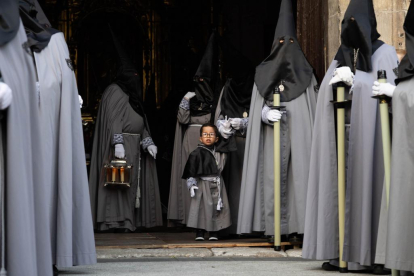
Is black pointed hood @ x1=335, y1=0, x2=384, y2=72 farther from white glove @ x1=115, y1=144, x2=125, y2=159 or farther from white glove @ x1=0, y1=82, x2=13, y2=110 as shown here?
white glove @ x1=115, y1=144, x2=125, y2=159

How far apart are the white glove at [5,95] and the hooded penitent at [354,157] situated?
3.21 metres

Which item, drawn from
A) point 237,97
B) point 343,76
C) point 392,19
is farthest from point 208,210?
point 343,76

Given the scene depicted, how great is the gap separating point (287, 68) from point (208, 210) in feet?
5.82

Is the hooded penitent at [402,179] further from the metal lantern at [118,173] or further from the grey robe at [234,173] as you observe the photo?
the metal lantern at [118,173]

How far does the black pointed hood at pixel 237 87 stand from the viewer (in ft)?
37.7

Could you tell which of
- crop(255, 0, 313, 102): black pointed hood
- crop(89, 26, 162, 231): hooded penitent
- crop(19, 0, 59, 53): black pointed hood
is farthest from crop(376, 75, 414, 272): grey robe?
crop(89, 26, 162, 231): hooded penitent

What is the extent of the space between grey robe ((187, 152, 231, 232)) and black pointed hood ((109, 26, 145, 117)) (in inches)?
76.3

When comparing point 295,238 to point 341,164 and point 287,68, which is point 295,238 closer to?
point 287,68

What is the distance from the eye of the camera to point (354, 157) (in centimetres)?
807

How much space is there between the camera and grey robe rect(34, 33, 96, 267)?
771 cm

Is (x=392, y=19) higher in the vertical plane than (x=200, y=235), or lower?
higher

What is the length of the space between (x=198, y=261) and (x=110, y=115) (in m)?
3.64

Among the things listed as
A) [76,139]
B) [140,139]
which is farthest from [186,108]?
[76,139]

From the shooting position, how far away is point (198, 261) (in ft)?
30.0
